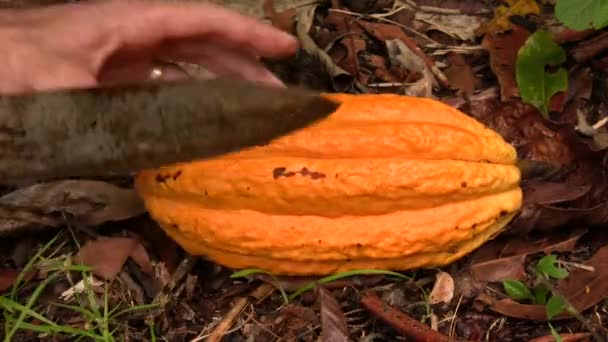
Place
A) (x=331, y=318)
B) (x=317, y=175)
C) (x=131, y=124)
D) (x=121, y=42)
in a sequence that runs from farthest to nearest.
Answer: (x=331, y=318) < (x=317, y=175) < (x=121, y=42) < (x=131, y=124)

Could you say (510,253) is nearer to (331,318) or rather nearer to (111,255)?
(331,318)

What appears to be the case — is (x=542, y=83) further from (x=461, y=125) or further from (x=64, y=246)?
(x=64, y=246)

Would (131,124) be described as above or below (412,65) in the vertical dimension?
above

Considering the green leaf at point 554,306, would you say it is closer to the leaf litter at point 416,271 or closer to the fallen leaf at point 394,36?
the leaf litter at point 416,271

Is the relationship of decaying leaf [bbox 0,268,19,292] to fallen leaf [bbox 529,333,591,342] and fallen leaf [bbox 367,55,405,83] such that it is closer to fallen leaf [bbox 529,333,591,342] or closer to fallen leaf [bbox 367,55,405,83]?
fallen leaf [bbox 367,55,405,83]

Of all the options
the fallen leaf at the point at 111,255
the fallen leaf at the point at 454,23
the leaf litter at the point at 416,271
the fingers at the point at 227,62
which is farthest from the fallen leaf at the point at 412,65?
the fallen leaf at the point at 111,255

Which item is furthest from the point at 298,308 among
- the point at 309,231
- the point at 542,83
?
the point at 542,83

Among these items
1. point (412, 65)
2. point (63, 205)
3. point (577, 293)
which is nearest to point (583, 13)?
point (412, 65)
